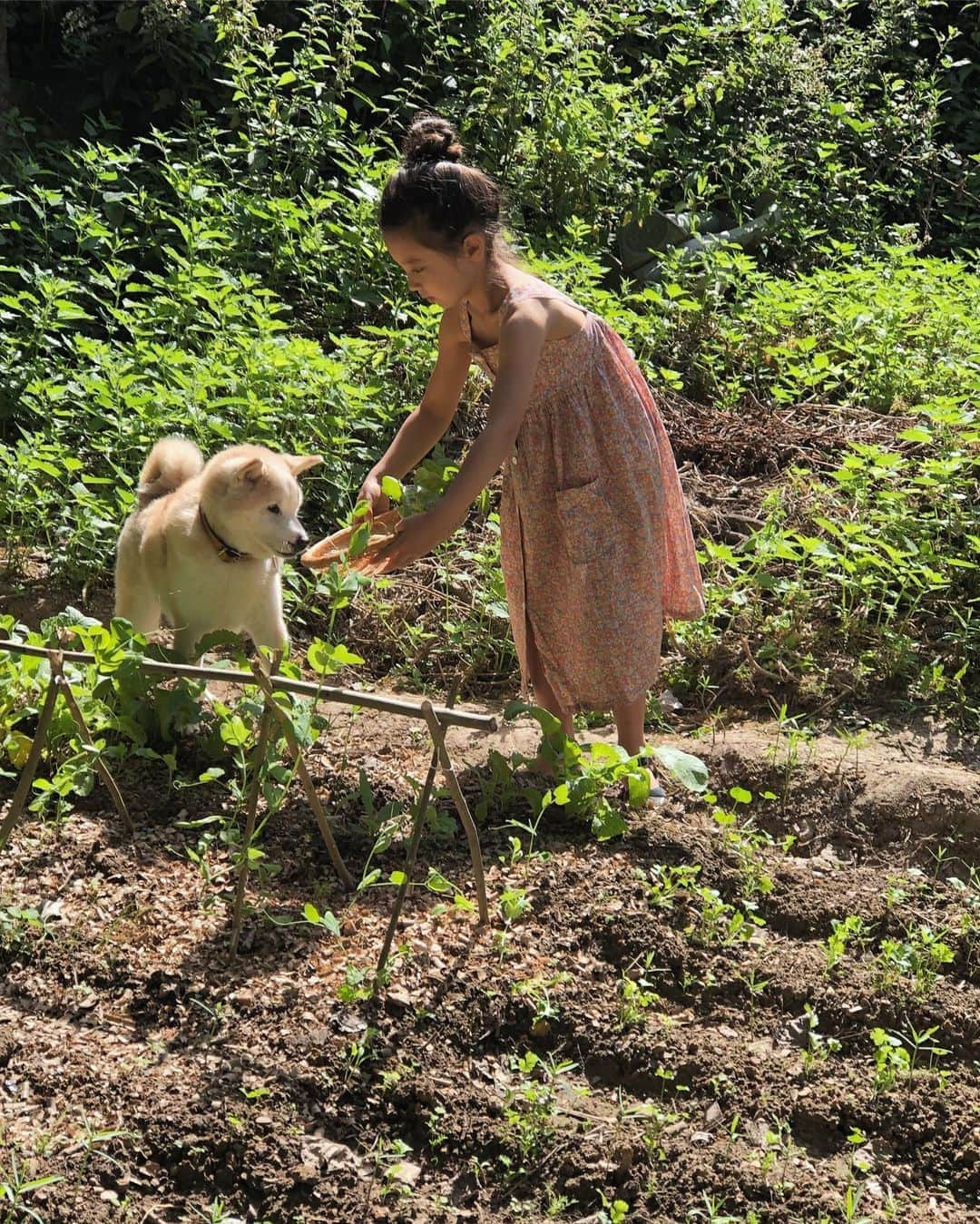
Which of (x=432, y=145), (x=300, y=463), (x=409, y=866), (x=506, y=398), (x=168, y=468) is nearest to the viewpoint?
(x=409, y=866)

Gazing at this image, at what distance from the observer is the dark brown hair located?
325 centimetres

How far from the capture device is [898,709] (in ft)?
14.6

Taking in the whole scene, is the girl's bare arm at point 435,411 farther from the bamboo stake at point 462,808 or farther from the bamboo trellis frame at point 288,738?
the bamboo stake at point 462,808

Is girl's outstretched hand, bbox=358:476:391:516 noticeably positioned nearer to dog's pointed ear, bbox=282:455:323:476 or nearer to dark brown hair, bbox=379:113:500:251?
dog's pointed ear, bbox=282:455:323:476

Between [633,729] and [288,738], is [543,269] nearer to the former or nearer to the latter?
[633,729]

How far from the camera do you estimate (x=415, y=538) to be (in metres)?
3.04

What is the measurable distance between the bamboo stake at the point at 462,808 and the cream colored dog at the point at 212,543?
1.17 meters

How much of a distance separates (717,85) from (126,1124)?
7.95 m

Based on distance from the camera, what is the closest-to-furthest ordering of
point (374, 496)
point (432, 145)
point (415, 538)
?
1. point (415, 538)
2. point (432, 145)
3. point (374, 496)

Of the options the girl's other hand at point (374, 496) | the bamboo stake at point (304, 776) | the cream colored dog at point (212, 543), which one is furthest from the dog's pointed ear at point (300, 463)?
the bamboo stake at point (304, 776)

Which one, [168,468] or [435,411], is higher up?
[435,411]

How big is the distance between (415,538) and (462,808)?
2.06ft

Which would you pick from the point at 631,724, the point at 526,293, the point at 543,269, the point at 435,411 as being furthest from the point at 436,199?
the point at 543,269

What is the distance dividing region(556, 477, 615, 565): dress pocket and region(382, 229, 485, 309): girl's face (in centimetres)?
64
